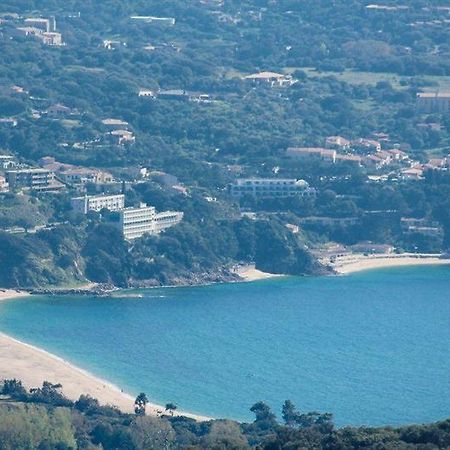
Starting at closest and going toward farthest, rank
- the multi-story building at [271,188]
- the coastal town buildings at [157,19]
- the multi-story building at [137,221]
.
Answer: the multi-story building at [137,221] → the multi-story building at [271,188] → the coastal town buildings at [157,19]

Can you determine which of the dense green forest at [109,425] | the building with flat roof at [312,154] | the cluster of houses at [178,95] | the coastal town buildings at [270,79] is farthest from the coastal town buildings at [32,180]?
the dense green forest at [109,425]

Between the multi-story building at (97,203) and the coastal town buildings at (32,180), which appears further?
the coastal town buildings at (32,180)

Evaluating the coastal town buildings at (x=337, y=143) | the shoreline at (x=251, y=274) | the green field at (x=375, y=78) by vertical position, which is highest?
the green field at (x=375, y=78)

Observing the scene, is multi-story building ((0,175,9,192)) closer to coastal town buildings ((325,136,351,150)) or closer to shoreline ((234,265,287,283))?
shoreline ((234,265,287,283))

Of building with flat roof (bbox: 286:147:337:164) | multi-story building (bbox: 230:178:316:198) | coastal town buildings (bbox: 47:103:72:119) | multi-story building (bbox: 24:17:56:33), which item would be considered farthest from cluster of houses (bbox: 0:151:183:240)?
multi-story building (bbox: 24:17:56:33)

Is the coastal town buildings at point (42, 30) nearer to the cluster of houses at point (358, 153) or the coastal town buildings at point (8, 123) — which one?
the coastal town buildings at point (8, 123)

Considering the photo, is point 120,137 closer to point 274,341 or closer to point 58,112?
point 58,112

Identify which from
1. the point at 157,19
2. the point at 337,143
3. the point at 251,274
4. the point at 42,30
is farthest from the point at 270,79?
the point at 251,274
